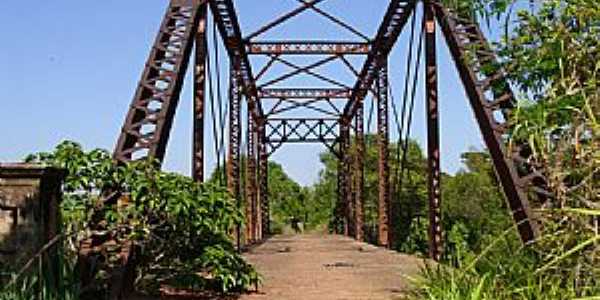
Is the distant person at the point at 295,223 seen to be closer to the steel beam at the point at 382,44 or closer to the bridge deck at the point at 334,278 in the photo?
the steel beam at the point at 382,44

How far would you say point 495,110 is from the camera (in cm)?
1152

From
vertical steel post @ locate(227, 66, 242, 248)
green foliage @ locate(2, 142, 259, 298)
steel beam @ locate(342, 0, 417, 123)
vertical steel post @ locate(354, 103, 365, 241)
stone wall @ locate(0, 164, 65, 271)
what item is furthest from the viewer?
vertical steel post @ locate(354, 103, 365, 241)

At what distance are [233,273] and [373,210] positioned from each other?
37950 millimetres

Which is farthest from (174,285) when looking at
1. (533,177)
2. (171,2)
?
(171,2)

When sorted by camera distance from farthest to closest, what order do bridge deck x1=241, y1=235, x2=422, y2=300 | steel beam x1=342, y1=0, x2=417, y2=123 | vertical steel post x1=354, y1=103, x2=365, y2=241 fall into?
vertical steel post x1=354, y1=103, x2=365, y2=241 → steel beam x1=342, y1=0, x2=417, y2=123 → bridge deck x1=241, y1=235, x2=422, y2=300

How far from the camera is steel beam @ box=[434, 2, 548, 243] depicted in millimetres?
A: 8844

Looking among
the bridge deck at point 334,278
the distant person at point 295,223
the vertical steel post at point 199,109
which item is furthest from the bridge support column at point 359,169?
the distant person at point 295,223

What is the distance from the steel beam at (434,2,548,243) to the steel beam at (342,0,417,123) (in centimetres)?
609

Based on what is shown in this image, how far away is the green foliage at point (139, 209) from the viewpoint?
8.19 metres

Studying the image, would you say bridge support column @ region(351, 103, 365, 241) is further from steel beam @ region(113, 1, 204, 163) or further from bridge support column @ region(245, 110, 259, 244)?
steel beam @ region(113, 1, 204, 163)

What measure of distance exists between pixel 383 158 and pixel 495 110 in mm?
13691

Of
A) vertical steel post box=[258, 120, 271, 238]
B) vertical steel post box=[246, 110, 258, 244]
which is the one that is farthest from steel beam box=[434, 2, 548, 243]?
vertical steel post box=[258, 120, 271, 238]

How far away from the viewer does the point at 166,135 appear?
1154 cm

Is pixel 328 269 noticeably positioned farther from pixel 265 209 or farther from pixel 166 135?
pixel 265 209
